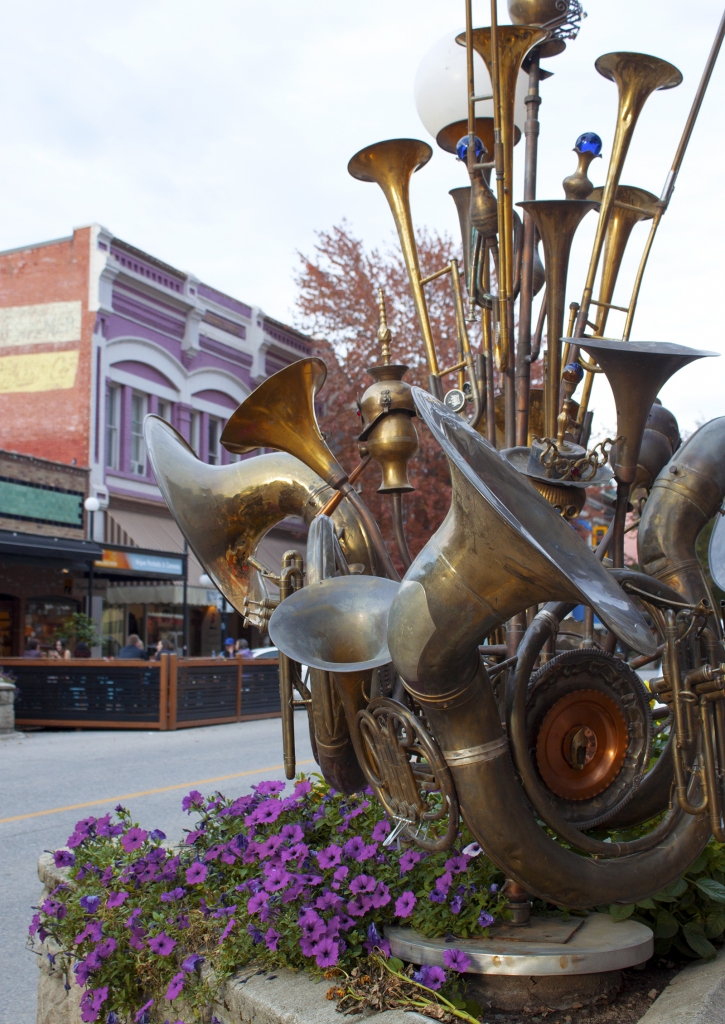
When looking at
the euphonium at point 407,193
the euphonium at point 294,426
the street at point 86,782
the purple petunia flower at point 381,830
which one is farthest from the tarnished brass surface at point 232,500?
the street at point 86,782

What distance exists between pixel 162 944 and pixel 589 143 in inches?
113

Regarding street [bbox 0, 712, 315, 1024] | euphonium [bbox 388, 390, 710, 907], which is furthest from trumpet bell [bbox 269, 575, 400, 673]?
street [bbox 0, 712, 315, 1024]

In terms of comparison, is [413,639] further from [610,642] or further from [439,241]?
[439,241]

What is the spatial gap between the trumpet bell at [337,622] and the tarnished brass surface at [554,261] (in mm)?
866

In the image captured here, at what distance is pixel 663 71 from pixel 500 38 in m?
0.60

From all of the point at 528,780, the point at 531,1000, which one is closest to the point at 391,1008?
the point at 531,1000

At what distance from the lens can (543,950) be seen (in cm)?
223

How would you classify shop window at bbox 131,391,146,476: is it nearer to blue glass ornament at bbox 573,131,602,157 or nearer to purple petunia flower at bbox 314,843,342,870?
blue glass ornament at bbox 573,131,602,157

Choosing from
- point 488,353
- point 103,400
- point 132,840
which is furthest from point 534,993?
point 103,400

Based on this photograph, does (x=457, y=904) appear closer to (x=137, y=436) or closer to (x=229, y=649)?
(x=229, y=649)

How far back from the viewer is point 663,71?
3209 millimetres

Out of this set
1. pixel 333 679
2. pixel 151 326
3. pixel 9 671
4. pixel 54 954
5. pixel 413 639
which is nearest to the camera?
pixel 413 639

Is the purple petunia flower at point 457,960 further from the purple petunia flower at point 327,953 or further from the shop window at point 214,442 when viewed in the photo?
the shop window at point 214,442

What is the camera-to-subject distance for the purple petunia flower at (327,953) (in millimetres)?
2252
